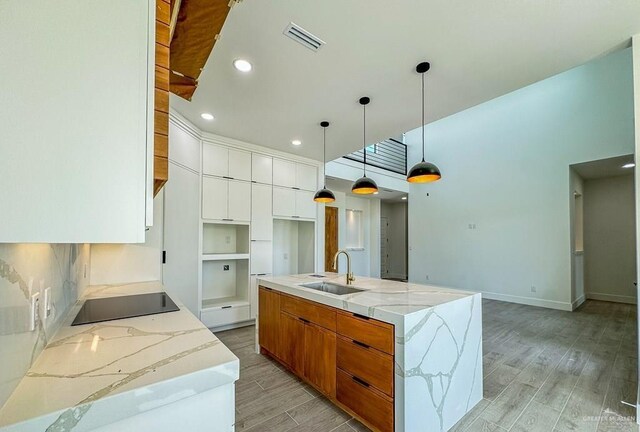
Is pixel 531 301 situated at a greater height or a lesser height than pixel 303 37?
lesser

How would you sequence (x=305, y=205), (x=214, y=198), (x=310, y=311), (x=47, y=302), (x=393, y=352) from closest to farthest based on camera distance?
(x=47, y=302)
(x=393, y=352)
(x=310, y=311)
(x=214, y=198)
(x=305, y=205)

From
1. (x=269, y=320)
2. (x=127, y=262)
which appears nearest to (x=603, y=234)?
(x=269, y=320)

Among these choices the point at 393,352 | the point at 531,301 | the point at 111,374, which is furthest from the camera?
the point at 531,301

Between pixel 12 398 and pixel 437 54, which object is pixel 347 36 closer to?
pixel 437 54

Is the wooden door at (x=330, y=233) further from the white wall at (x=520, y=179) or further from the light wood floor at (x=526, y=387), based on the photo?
the light wood floor at (x=526, y=387)

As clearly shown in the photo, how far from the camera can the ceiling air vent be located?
6.36 ft

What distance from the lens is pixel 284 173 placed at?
4719 mm

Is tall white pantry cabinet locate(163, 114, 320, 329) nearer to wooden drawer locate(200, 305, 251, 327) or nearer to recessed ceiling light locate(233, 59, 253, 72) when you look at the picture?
wooden drawer locate(200, 305, 251, 327)

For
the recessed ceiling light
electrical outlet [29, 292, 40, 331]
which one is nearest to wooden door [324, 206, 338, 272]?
the recessed ceiling light

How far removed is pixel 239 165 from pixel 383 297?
3.05m

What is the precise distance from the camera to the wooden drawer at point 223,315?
12.4 ft

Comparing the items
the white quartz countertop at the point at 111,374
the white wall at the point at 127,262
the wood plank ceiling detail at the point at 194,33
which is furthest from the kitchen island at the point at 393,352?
the wood plank ceiling detail at the point at 194,33

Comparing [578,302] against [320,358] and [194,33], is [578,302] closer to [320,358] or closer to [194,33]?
[320,358]

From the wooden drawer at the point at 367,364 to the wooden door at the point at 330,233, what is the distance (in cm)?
484
